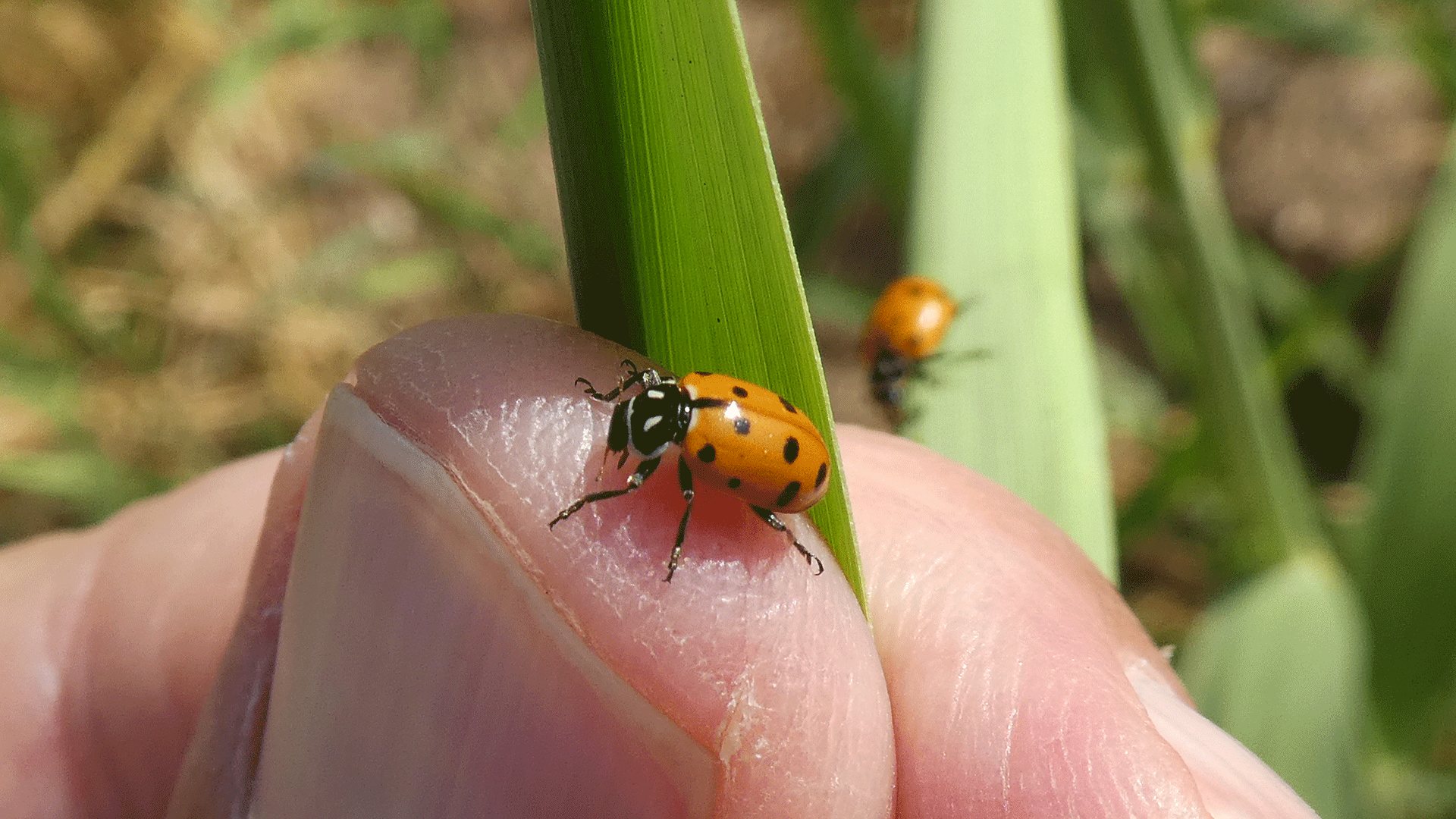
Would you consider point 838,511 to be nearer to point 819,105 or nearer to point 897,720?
point 897,720

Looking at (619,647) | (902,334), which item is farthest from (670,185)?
(902,334)

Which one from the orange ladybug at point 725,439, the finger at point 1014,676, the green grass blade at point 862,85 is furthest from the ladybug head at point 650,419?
the green grass blade at point 862,85

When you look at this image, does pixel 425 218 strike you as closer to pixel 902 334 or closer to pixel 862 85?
pixel 862 85

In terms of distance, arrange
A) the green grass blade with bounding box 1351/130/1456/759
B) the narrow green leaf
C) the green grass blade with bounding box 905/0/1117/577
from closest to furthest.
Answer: the green grass blade with bounding box 905/0/1117/577
the narrow green leaf
the green grass blade with bounding box 1351/130/1456/759

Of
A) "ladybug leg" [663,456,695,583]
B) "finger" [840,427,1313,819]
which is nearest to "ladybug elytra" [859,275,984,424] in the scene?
"finger" [840,427,1313,819]

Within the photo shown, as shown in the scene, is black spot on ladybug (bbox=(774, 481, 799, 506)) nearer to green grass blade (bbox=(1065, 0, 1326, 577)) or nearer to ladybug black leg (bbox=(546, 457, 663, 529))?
ladybug black leg (bbox=(546, 457, 663, 529))

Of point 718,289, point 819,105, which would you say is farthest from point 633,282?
point 819,105

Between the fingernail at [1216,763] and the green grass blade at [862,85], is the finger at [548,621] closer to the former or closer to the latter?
the fingernail at [1216,763]
